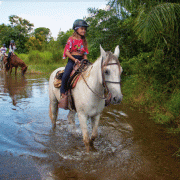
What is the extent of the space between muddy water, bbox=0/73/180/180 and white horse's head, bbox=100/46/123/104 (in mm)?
1213

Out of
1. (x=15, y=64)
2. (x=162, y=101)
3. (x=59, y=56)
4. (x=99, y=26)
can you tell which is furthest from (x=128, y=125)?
(x=59, y=56)

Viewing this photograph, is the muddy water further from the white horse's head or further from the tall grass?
the tall grass

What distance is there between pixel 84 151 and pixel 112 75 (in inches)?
69.4

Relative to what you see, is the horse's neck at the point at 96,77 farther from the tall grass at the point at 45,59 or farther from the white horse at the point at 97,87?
the tall grass at the point at 45,59

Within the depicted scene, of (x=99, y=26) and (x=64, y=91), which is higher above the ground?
(x=99, y=26)

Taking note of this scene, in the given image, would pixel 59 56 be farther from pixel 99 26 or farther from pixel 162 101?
pixel 162 101

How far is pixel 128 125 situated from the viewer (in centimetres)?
516

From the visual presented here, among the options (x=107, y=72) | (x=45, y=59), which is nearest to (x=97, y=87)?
(x=107, y=72)

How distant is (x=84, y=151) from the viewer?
12.5ft

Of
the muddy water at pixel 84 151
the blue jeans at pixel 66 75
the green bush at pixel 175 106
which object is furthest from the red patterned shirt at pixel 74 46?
the green bush at pixel 175 106

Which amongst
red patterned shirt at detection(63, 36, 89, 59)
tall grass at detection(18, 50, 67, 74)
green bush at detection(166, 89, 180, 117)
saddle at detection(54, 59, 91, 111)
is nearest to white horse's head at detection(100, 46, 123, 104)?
saddle at detection(54, 59, 91, 111)

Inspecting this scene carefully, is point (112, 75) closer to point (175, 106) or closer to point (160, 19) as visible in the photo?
point (175, 106)

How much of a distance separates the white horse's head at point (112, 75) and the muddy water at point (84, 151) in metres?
1.21

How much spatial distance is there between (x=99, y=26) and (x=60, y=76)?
4.60 m
